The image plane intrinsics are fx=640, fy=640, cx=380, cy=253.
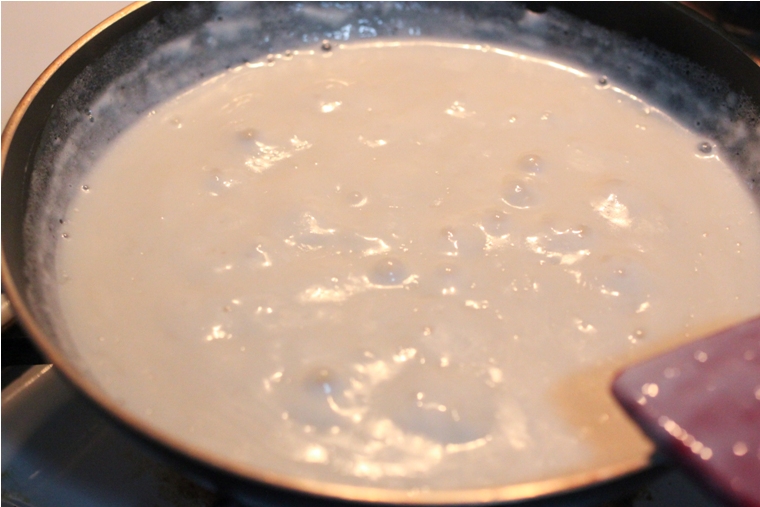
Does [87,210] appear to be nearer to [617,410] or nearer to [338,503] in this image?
[338,503]

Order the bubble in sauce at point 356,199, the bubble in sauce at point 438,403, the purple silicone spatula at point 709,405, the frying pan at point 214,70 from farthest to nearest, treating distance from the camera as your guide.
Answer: the bubble in sauce at point 356,199, the frying pan at point 214,70, the bubble in sauce at point 438,403, the purple silicone spatula at point 709,405

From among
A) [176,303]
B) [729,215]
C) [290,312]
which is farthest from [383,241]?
[729,215]

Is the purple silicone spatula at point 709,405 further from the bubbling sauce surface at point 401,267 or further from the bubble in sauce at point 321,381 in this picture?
the bubble in sauce at point 321,381

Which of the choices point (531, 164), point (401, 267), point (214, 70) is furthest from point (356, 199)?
point (214, 70)

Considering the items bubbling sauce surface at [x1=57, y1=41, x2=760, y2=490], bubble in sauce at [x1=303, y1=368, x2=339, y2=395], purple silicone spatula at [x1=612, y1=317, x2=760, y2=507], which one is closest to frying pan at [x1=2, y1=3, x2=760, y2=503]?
bubbling sauce surface at [x1=57, y1=41, x2=760, y2=490]

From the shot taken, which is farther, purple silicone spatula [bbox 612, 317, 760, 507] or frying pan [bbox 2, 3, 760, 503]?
frying pan [bbox 2, 3, 760, 503]

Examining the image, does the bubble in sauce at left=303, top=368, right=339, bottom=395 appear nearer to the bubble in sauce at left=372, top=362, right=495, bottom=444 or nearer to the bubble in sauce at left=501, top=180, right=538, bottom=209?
the bubble in sauce at left=372, top=362, right=495, bottom=444

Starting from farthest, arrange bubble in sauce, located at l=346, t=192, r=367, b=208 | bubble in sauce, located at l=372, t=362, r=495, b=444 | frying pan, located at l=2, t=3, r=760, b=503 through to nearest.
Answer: bubble in sauce, located at l=346, t=192, r=367, b=208, frying pan, located at l=2, t=3, r=760, b=503, bubble in sauce, located at l=372, t=362, r=495, b=444

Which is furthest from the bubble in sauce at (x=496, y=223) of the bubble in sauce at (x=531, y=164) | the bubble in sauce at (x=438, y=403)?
the bubble in sauce at (x=438, y=403)

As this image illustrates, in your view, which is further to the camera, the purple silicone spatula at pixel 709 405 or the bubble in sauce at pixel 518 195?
the bubble in sauce at pixel 518 195
